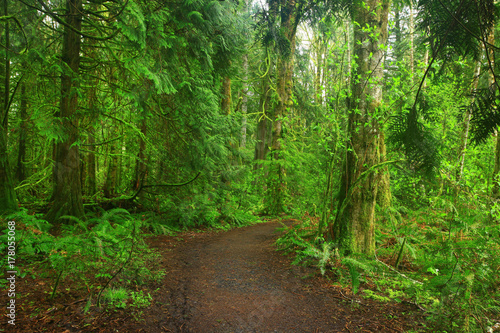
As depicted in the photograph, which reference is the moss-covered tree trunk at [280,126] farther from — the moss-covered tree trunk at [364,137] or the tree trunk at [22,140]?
the tree trunk at [22,140]

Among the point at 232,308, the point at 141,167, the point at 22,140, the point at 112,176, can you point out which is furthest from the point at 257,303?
the point at 22,140

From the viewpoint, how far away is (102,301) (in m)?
3.16

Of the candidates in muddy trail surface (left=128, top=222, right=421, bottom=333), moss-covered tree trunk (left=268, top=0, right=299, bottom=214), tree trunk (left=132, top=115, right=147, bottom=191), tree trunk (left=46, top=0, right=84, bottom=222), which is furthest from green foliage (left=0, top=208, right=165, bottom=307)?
moss-covered tree trunk (left=268, top=0, right=299, bottom=214)

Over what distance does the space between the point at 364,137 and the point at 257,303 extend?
3.58 metres

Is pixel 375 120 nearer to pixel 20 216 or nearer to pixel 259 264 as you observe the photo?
pixel 259 264

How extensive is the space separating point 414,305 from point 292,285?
1671 mm

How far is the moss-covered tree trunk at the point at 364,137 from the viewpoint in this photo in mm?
4938

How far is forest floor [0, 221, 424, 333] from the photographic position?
286cm

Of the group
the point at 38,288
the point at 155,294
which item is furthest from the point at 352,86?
the point at 38,288

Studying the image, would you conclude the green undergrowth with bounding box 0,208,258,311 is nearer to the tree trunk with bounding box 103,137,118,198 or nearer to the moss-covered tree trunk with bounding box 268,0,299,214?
the tree trunk with bounding box 103,137,118,198

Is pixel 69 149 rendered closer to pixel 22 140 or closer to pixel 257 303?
pixel 22 140

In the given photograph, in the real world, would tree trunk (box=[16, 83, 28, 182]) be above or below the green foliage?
above

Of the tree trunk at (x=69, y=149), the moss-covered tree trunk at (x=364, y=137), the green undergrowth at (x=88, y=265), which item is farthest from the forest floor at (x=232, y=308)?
the tree trunk at (x=69, y=149)

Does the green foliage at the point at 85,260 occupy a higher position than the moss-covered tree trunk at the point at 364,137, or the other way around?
the moss-covered tree trunk at the point at 364,137
